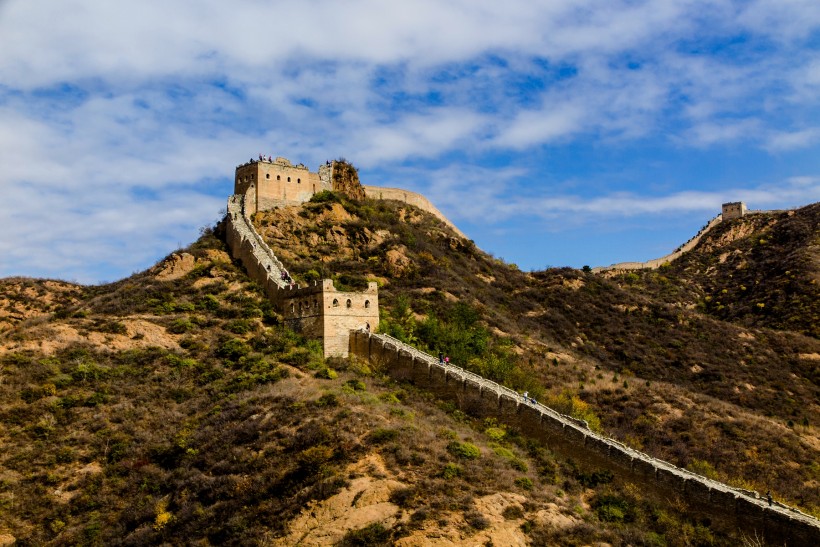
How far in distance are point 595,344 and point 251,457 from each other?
140 feet

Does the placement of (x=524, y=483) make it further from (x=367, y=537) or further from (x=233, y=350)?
(x=233, y=350)

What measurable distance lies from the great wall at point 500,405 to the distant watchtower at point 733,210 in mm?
81906

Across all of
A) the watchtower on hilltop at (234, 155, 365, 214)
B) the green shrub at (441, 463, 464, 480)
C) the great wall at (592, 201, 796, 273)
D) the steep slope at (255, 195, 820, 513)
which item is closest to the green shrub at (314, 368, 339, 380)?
A: the steep slope at (255, 195, 820, 513)

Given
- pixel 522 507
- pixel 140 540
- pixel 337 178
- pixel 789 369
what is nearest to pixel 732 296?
pixel 789 369

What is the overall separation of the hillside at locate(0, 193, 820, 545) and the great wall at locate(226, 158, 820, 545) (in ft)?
2.67

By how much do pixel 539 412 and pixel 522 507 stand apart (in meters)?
8.69

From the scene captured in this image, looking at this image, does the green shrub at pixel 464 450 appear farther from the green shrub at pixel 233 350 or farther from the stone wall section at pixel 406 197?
the stone wall section at pixel 406 197

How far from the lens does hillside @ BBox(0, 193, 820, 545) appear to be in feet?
85.9

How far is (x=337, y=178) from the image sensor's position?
7025 centimetres

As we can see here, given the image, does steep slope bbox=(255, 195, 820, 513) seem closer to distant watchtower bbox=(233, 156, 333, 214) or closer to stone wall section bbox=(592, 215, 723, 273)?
distant watchtower bbox=(233, 156, 333, 214)

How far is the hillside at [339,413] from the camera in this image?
2617 cm

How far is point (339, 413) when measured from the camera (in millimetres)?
31281

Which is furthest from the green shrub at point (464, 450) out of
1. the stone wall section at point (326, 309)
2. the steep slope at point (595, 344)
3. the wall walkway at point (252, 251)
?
the wall walkway at point (252, 251)

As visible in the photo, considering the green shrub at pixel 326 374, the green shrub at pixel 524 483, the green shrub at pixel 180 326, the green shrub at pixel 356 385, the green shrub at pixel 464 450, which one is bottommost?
the green shrub at pixel 524 483
